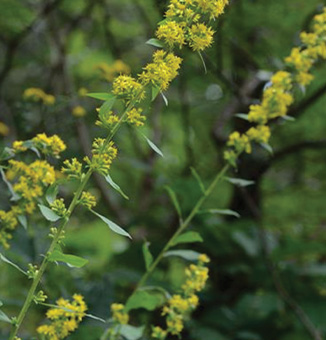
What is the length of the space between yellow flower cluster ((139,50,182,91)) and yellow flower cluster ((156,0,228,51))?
3 centimetres

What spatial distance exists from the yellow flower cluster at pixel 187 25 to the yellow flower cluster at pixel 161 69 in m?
0.03

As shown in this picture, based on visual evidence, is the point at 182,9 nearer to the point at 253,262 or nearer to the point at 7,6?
the point at 7,6

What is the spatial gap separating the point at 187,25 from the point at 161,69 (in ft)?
0.41

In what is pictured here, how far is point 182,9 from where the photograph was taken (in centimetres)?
133

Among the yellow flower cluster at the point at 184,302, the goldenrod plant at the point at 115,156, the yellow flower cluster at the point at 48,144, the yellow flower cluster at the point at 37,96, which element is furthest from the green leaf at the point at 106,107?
the yellow flower cluster at the point at 37,96

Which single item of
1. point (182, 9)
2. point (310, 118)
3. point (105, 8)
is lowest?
point (182, 9)

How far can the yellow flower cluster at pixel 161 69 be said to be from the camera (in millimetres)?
1286

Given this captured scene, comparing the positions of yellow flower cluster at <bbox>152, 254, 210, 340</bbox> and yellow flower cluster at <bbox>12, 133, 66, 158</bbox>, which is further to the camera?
yellow flower cluster at <bbox>152, 254, 210, 340</bbox>

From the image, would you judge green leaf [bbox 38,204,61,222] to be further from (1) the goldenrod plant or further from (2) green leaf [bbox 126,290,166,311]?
(2) green leaf [bbox 126,290,166,311]

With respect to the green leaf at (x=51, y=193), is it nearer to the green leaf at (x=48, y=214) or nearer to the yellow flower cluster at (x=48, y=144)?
the green leaf at (x=48, y=214)

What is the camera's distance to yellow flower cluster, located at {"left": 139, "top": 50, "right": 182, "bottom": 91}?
1286mm

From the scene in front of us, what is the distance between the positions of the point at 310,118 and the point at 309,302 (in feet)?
3.34

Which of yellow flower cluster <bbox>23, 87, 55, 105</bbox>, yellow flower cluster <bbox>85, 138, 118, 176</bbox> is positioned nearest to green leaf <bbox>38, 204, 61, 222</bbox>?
yellow flower cluster <bbox>85, 138, 118, 176</bbox>

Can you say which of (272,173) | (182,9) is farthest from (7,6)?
(272,173)
